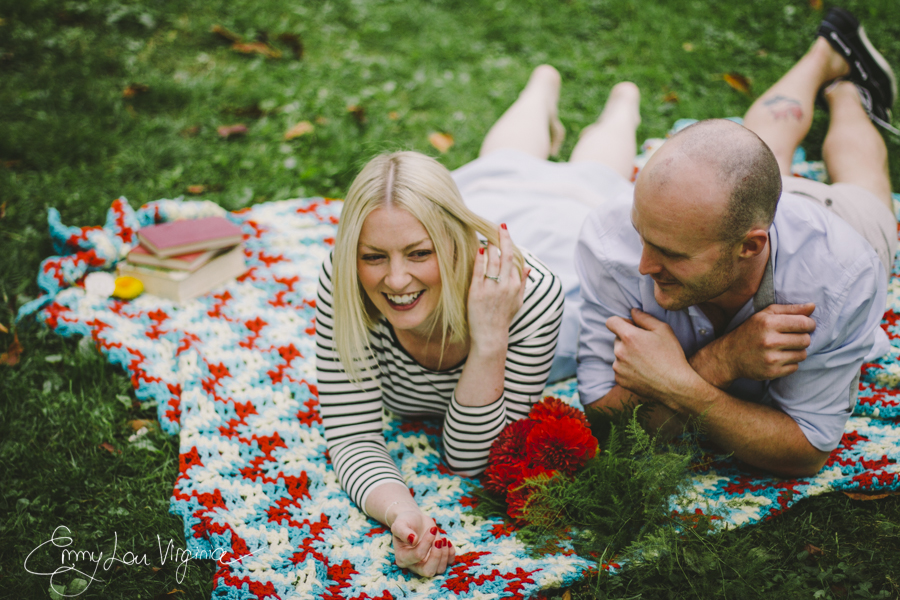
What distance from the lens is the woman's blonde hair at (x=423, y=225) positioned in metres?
2.37

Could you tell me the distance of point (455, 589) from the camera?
90.8 inches

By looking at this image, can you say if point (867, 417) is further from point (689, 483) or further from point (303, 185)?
point (303, 185)

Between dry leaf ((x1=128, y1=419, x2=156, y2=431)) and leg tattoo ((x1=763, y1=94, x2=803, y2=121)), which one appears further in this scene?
leg tattoo ((x1=763, y1=94, x2=803, y2=121))

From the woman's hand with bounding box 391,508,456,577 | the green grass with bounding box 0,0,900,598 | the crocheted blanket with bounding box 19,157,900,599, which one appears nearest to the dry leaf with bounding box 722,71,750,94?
the green grass with bounding box 0,0,900,598

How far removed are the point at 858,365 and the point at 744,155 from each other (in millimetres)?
1023

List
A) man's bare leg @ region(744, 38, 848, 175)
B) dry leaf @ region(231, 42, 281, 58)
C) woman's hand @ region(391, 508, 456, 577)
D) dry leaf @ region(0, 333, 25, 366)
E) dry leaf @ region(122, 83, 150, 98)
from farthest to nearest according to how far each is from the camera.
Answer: dry leaf @ region(231, 42, 281, 58), dry leaf @ region(122, 83, 150, 98), man's bare leg @ region(744, 38, 848, 175), dry leaf @ region(0, 333, 25, 366), woman's hand @ region(391, 508, 456, 577)

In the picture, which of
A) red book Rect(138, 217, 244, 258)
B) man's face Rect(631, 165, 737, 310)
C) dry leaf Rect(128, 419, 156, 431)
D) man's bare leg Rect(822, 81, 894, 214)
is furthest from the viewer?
red book Rect(138, 217, 244, 258)

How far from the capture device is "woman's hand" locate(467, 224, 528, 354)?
2.49 m

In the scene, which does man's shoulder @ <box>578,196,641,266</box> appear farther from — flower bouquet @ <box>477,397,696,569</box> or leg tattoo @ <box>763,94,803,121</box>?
leg tattoo @ <box>763,94,803,121</box>

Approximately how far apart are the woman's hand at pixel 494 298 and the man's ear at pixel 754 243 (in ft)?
2.75

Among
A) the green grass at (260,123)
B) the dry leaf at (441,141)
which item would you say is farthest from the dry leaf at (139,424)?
the dry leaf at (441,141)

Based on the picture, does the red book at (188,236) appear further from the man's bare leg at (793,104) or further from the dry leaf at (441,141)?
the man's bare leg at (793,104)

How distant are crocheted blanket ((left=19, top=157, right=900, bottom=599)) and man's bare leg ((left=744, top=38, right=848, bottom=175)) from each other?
105cm

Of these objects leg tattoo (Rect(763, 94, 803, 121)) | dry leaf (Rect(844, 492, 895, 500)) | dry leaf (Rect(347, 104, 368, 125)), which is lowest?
dry leaf (Rect(844, 492, 895, 500))
